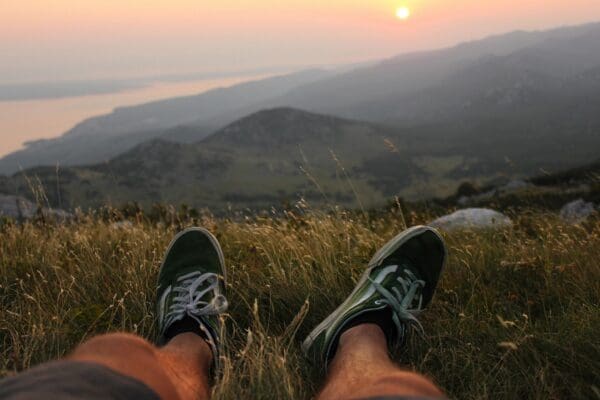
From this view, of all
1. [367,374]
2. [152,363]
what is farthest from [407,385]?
[152,363]

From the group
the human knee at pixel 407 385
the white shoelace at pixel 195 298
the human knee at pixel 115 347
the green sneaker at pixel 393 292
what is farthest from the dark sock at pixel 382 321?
the human knee at pixel 115 347

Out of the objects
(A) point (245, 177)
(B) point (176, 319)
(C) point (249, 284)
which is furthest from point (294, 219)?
(A) point (245, 177)

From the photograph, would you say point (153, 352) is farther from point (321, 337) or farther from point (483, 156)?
point (483, 156)

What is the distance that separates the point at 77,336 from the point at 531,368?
88.7 inches

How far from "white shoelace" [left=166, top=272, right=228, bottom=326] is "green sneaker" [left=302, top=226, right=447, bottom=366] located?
54 cm

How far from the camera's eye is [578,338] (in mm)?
2141

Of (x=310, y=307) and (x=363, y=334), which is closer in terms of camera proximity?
(x=363, y=334)

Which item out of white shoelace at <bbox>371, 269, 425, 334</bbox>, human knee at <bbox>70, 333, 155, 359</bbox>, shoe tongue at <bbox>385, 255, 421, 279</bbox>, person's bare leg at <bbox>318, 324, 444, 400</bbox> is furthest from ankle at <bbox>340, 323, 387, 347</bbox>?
human knee at <bbox>70, 333, 155, 359</bbox>

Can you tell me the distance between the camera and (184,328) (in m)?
2.50

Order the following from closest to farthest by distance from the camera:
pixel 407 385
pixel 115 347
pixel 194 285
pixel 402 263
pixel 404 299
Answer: pixel 407 385, pixel 115 347, pixel 404 299, pixel 194 285, pixel 402 263

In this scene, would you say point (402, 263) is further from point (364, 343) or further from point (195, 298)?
point (195, 298)

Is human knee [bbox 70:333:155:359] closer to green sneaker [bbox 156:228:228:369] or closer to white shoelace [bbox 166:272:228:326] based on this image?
green sneaker [bbox 156:228:228:369]

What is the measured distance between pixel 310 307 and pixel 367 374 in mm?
969

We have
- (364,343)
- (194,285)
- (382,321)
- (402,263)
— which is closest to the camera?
(364,343)
